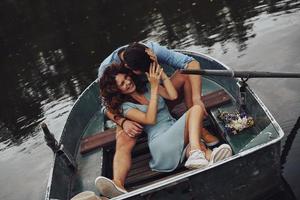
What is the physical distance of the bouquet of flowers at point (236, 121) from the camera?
560 centimetres

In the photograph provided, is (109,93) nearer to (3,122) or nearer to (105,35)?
(3,122)

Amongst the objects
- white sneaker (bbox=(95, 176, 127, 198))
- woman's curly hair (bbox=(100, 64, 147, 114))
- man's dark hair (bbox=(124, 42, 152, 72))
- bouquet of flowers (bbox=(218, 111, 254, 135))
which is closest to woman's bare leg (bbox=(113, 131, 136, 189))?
white sneaker (bbox=(95, 176, 127, 198))

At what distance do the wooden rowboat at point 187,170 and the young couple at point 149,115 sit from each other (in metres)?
0.27

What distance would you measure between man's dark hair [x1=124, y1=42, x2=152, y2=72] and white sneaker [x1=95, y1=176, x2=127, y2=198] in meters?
1.54

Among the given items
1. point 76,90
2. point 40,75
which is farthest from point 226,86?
point 40,75

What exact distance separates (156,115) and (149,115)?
0.18m

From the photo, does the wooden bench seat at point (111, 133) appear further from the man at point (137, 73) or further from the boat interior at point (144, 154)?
the man at point (137, 73)

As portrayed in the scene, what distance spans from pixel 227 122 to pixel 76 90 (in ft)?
22.0

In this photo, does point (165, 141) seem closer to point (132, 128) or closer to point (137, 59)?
point (132, 128)

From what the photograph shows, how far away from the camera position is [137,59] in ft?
18.2

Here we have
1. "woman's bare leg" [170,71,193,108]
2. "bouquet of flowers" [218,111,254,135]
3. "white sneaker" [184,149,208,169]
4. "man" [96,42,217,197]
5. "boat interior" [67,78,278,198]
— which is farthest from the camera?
"woman's bare leg" [170,71,193,108]

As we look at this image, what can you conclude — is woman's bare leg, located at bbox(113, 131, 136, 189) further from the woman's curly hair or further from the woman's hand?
the woman's hand

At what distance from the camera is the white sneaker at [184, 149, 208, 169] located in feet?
15.3

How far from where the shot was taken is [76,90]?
11.7m
